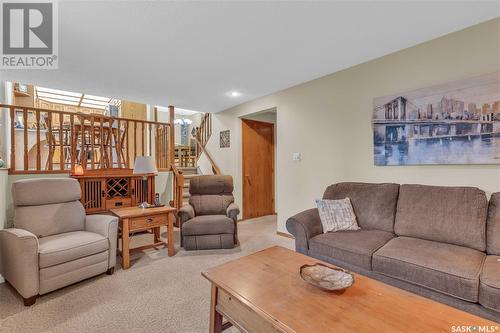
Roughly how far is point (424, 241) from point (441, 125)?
1128mm

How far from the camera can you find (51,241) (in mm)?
2281

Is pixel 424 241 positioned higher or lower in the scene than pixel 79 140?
lower

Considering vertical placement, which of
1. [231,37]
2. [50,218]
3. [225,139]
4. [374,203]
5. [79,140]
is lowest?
[50,218]

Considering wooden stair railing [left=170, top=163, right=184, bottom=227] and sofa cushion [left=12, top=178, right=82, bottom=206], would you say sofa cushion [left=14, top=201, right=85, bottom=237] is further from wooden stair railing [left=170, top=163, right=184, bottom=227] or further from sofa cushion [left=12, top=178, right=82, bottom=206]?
wooden stair railing [left=170, top=163, right=184, bottom=227]

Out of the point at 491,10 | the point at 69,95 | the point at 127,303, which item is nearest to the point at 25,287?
the point at 127,303

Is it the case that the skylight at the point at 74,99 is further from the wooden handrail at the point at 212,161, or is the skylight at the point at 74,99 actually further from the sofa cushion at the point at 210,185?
the sofa cushion at the point at 210,185

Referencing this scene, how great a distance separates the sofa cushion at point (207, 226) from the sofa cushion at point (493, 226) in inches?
99.5

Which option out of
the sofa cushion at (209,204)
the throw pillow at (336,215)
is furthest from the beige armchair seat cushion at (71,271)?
the throw pillow at (336,215)

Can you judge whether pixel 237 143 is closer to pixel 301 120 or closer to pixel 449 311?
pixel 301 120

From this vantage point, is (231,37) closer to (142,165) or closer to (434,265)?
(142,165)

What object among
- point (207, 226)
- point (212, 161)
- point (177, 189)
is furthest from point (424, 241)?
point (212, 161)

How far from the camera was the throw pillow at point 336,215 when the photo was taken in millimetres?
2449

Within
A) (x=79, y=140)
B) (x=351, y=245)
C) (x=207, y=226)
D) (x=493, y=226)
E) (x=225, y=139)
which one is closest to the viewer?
(x=493, y=226)

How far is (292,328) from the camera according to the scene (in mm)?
1019
